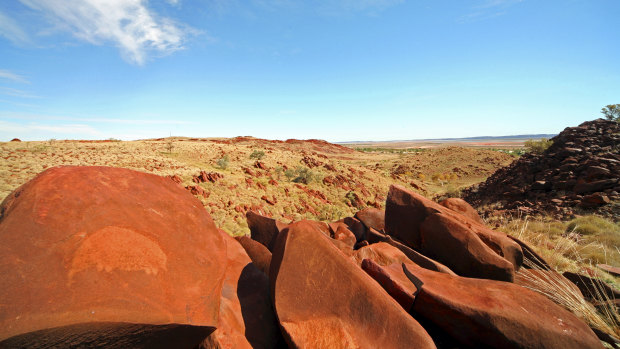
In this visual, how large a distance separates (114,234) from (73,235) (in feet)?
0.72

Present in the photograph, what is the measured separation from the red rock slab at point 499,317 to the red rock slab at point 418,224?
1.17 m

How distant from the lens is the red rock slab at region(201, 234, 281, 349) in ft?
6.41

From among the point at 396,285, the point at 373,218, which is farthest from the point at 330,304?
the point at 373,218

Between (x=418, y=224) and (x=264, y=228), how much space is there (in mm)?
2370

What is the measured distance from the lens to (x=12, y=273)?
1495 millimetres

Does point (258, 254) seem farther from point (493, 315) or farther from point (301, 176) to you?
point (301, 176)

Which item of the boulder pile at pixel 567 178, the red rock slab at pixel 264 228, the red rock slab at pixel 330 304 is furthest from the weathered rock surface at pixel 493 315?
the boulder pile at pixel 567 178

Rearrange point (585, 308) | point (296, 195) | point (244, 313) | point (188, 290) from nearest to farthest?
point (188, 290) → point (244, 313) → point (585, 308) → point (296, 195)

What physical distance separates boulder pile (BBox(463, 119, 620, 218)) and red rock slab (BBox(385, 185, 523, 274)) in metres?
7.81

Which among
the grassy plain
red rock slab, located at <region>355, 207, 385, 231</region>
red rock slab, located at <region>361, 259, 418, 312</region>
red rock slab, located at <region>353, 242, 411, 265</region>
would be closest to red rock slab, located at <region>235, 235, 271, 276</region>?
red rock slab, located at <region>353, 242, 411, 265</region>

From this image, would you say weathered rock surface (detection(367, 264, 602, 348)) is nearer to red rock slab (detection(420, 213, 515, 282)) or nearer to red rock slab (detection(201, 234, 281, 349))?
red rock slab (detection(420, 213, 515, 282))

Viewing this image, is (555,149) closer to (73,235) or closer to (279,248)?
(279,248)

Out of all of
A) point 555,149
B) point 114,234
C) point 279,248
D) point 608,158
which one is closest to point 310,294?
point 279,248

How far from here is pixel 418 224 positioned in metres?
3.79
